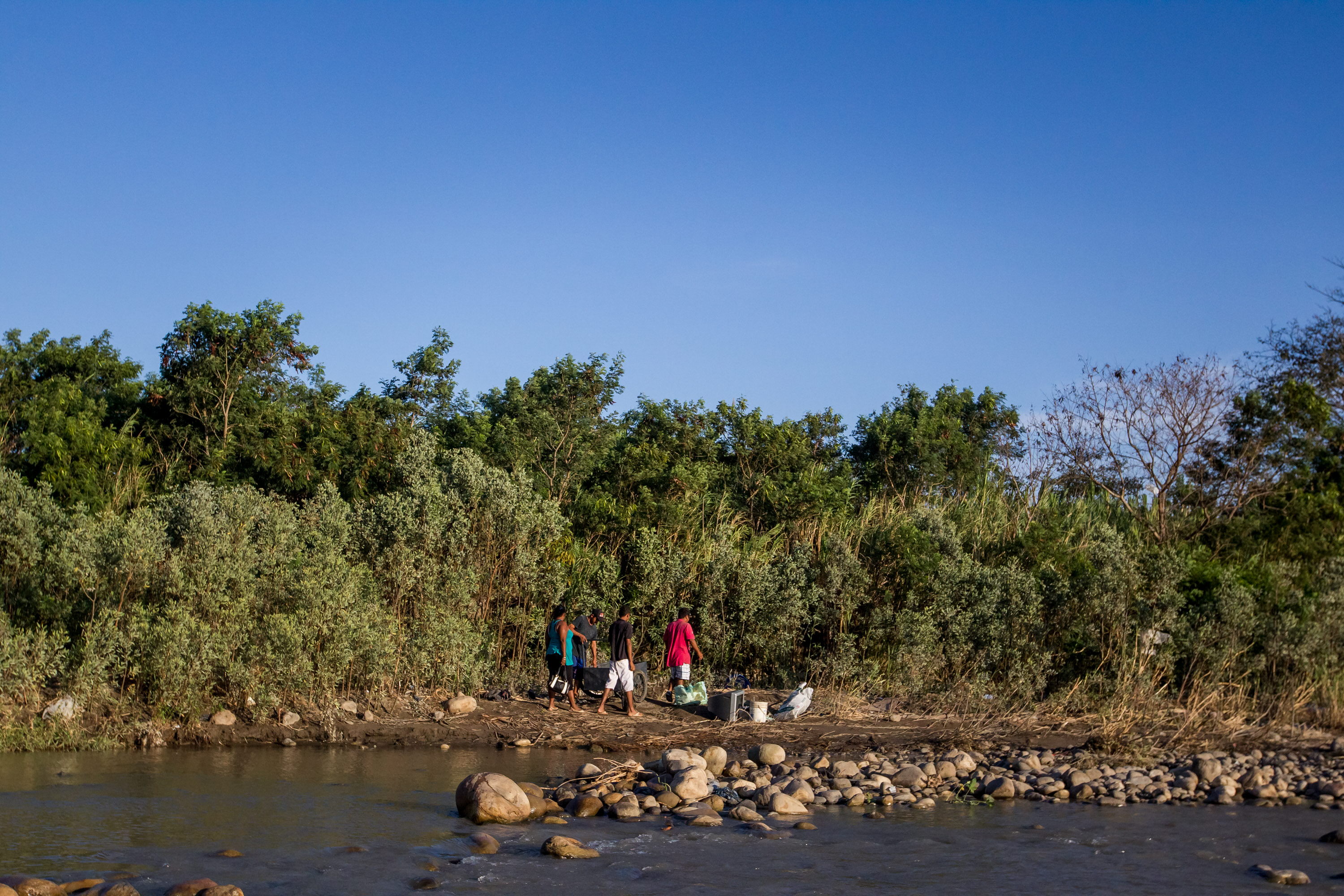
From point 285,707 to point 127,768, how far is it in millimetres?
2853

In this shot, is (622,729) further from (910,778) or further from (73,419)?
(73,419)

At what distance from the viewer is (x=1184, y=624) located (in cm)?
1709

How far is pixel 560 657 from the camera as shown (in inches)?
650

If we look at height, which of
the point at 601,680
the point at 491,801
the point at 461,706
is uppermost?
the point at 601,680

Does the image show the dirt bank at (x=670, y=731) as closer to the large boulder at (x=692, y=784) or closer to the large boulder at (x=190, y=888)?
the large boulder at (x=692, y=784)

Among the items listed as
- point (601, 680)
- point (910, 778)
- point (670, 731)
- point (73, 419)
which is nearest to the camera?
point (910, 778)

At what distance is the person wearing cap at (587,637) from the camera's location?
1650cm

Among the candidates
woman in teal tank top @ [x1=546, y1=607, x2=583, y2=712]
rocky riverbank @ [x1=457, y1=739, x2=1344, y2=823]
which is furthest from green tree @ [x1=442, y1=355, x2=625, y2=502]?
rocky riverbank @ [x1=457, y1=739, x2=1344, y2=823]

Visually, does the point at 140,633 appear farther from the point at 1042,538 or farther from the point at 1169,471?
the point at 1169,471

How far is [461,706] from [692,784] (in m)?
5.62

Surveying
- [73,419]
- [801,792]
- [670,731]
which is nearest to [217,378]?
[73,419]

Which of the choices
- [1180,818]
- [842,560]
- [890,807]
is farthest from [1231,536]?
[890,807]

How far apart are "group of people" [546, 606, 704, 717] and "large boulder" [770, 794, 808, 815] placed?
5292 mm

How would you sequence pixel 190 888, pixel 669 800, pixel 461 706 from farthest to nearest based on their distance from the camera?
pixel 461 706, pixel 669 800, pixel 190 888
